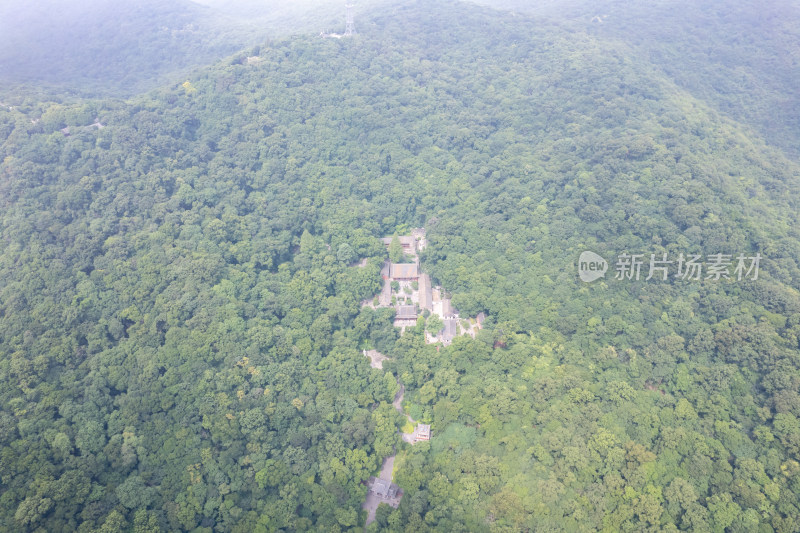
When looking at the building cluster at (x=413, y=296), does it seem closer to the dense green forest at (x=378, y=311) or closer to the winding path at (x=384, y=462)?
the dense green forest at (x=378, y=311)

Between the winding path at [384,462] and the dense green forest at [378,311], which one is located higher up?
the dense green forest at [378,311]

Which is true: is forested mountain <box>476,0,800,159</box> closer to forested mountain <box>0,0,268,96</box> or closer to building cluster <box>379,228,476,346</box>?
building cluster <box>379,228,476,346</box>

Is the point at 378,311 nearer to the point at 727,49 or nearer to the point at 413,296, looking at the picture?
the point at 413,296

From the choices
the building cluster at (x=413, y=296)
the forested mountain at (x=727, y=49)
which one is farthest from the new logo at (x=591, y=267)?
the forested mountain at (x=727, y=49)

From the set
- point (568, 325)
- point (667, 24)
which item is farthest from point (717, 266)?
point (667, 24)

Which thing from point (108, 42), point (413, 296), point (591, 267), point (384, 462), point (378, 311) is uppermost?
point (108, 42)

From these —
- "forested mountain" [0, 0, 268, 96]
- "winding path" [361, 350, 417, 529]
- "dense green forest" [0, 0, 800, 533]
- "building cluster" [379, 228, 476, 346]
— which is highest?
"forested mountain" [0, 0, 268, 96]

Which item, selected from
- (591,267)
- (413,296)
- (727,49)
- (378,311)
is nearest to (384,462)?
(378,311)

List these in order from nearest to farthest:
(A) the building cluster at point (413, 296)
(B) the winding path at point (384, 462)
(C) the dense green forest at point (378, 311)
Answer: (C) the dense green forest at point (378, 311) → (B) the winding path at point (384, 462) → (A) the building cluster at point (413, 296)

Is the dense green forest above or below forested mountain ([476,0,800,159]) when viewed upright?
below

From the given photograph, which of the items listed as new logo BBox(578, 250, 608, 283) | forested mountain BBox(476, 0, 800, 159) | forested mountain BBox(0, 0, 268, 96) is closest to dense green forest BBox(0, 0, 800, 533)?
new logo BBox(578, 250, 608, 283)
